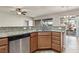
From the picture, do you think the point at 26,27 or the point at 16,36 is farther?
the point at 26,27

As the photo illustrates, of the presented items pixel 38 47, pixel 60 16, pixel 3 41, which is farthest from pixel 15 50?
pixel 60 16

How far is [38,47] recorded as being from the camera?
385 centimetres

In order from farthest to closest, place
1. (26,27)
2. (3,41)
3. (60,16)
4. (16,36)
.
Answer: (60,16)
(26,27)
(16,36)
(3,41)

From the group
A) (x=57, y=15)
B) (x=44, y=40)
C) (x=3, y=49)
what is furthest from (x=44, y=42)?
(x=3, y=49)

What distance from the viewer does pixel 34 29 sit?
4.22m

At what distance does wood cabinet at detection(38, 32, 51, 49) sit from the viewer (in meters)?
3.86

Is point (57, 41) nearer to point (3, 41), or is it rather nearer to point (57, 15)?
point (57, 15)

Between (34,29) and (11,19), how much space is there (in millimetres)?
1051

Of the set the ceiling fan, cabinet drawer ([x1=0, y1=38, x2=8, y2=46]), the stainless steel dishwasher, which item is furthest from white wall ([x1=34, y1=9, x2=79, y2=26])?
cabinet drawer ([x1=0, y1=38, x2=8, y2=46])

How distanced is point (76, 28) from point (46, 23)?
323cm

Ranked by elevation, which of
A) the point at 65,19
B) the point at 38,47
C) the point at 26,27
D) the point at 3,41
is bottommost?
the point at 38,47
